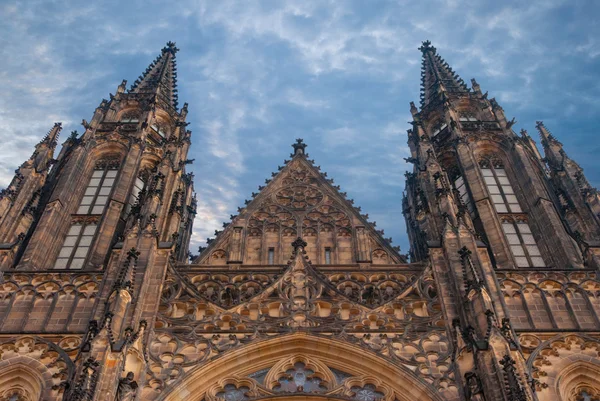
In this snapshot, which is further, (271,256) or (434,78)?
(434,78)

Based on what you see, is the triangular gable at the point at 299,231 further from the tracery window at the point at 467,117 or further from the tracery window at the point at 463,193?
the tracery window at the point at 467,117

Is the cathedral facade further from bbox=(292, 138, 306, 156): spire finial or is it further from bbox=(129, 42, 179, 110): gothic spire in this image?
bbox=(129, 42, 179, 110): gothic spire

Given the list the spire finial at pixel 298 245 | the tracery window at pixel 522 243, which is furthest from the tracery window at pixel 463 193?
the spire finial at pixel 298 245

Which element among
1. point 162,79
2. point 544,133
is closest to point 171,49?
point 162,79

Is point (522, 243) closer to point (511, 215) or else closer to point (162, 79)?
point (511, 215)

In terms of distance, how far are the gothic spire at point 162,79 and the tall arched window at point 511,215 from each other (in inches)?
580

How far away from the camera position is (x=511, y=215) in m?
21.9

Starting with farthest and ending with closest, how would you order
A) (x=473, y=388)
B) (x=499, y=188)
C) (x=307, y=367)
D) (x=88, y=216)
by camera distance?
(x=499, y=188), (x=88, y=216), (x=307, y=367), (x=473, y=388)

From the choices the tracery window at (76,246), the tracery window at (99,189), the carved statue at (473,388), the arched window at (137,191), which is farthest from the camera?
the tracery window at (99,189)

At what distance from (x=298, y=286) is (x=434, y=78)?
19225mm

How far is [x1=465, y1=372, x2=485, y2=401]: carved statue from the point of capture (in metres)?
13.2

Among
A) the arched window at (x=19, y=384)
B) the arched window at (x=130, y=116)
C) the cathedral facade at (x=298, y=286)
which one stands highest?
the arched window at (x=130, y=116)

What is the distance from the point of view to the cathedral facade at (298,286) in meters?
14.9

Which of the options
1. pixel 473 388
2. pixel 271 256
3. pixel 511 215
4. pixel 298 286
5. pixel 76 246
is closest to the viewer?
pixel 473 388
